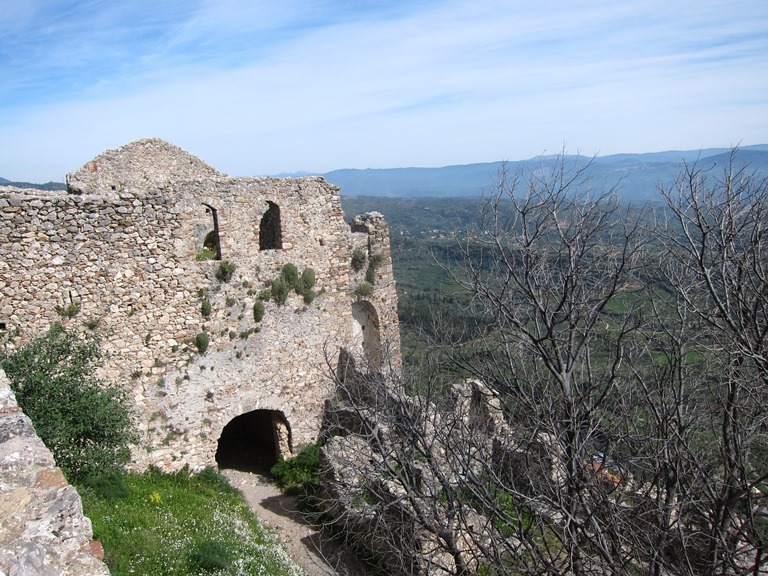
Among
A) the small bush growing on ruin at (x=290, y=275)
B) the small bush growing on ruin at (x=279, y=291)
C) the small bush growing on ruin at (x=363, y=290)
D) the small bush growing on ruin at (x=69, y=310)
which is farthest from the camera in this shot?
the small bush growing on ruin at (x=363, y=290)

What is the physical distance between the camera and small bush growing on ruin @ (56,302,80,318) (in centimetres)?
1050

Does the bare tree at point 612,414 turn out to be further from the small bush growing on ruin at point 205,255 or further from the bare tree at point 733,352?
the small bush growing on ruin at point 205,255

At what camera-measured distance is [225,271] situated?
12.5 meters

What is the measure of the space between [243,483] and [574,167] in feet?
31.2

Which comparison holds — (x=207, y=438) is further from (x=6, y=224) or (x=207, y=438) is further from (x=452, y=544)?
(x=452, y=544)

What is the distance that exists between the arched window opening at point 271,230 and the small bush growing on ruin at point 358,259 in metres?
1.98

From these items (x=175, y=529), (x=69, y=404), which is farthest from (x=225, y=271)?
(x=175, y=529)

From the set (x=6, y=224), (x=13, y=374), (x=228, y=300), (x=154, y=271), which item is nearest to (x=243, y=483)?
(x=228, y=300)

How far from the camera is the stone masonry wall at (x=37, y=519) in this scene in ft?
11.6

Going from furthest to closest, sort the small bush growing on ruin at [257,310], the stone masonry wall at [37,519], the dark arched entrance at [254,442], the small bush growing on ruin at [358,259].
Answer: the small bush growing on ruin at [358,259], the dark arched entrance at [254,442], the small bush growing on ruin at [257,310], the stone masonry wall at [37,519]

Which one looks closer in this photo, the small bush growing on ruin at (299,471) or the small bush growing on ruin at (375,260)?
the small bush growing on ruin at (299,471)

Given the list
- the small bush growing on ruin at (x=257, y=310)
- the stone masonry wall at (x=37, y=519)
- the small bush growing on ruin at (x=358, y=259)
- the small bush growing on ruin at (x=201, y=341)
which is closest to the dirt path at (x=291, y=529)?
the small bush growing on ruin at (x=201, y=341)

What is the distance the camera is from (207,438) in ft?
40.9

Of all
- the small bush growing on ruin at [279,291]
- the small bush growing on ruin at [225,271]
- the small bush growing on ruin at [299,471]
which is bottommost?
the small bush growing on ruin at [299,471]
